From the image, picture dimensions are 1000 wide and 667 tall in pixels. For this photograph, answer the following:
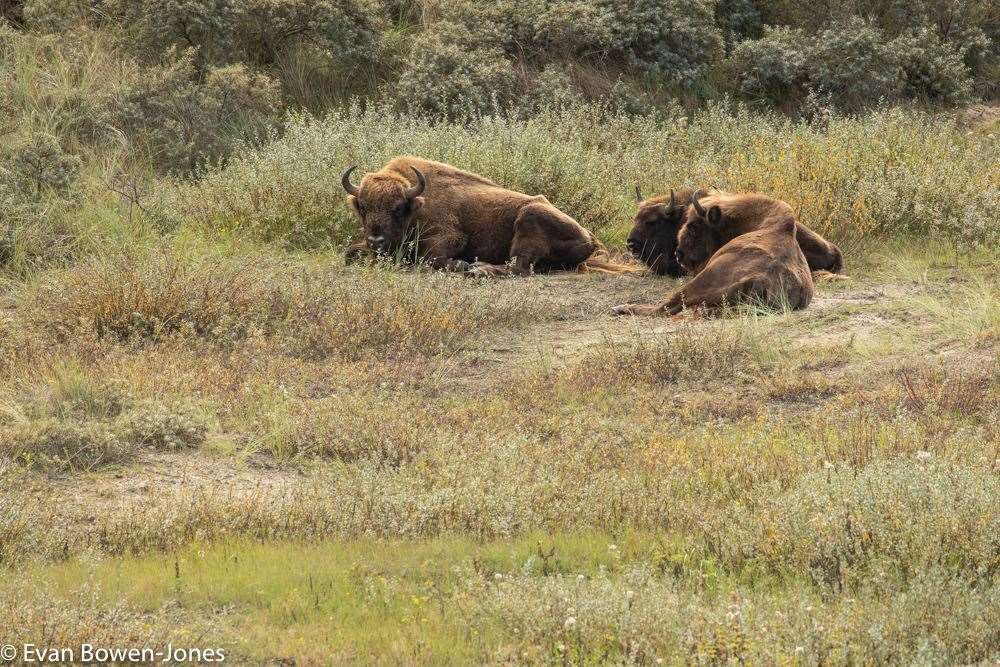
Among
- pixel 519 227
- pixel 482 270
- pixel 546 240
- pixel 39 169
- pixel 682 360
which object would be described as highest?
pixel 682 360

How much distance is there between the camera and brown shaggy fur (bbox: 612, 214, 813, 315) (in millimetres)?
11258

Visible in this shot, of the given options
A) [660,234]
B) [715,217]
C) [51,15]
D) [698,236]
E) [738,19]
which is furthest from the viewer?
[738,19]

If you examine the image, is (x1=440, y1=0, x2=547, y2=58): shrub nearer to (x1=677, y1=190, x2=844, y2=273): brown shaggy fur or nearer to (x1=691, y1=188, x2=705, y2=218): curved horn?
(x1=677, y1=190, x2=844, y2=273): brown shaggy fur

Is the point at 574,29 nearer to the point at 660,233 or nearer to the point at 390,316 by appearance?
the point at 660,233

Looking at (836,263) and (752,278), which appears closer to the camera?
(752,278)

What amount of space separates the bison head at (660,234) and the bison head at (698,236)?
1.71 ft

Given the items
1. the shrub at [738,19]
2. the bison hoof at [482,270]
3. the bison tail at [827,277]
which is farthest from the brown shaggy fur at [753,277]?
the shrub at [738,19]

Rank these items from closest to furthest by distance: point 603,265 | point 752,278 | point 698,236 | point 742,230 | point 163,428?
point 163,428 < point 752,278 < point 742,230 < point 698,236 < point 603,265

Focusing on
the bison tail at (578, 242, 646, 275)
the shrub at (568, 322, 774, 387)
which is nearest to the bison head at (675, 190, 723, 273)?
the bison tail at (578, 242, 646, 275)

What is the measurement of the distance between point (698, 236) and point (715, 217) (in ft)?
0.96

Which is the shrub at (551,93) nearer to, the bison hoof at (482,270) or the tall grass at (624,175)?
the tall grass at (624,175)

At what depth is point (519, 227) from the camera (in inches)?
533

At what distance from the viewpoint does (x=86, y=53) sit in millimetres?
19109

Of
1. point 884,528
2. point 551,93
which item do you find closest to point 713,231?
point 884,528
